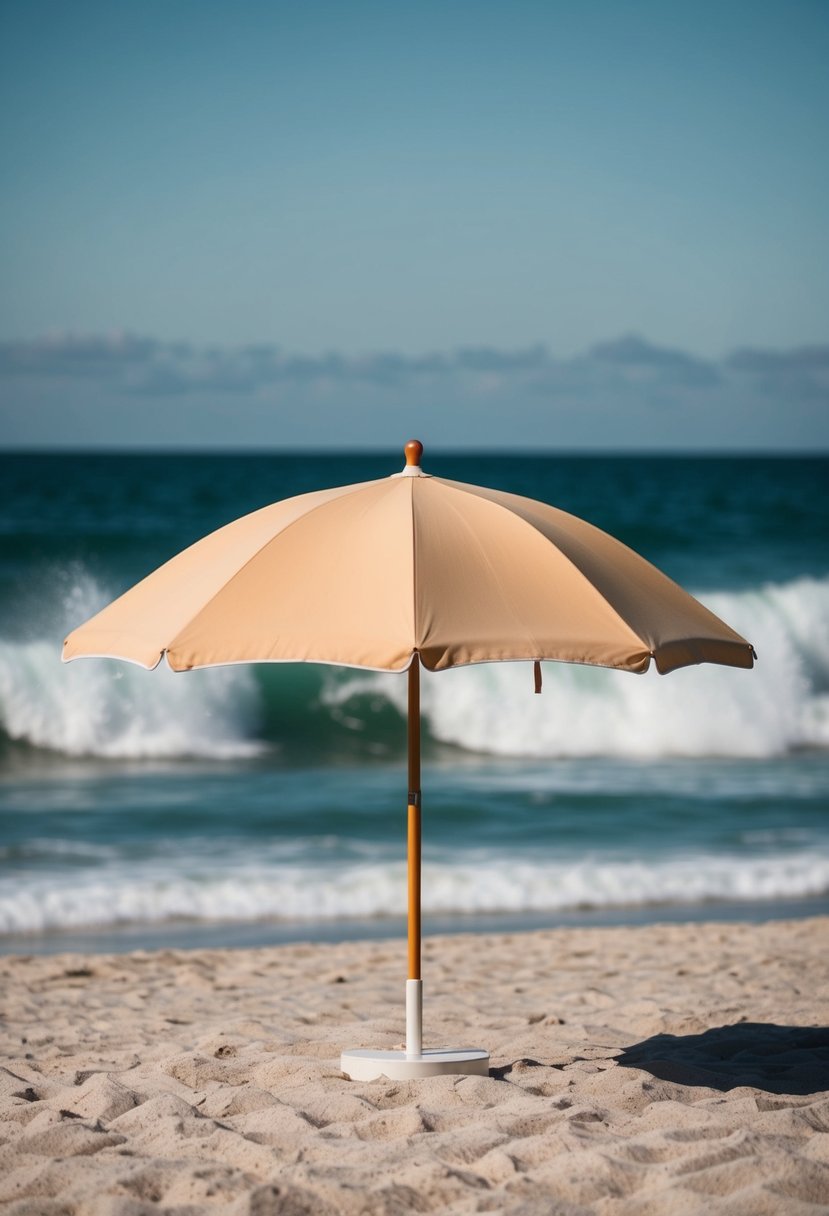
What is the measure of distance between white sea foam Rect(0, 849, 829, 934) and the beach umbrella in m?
4.27

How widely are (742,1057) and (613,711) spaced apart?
11.0m

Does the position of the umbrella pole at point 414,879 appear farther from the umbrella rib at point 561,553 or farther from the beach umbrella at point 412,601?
the umbrella rib at point 561,553

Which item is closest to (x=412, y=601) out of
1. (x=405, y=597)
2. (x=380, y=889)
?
(x=405, y=597)

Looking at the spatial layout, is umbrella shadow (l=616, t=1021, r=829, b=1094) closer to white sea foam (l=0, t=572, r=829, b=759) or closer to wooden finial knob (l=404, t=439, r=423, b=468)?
wooden finial knob (l=404, t=439, r=423, b=468)

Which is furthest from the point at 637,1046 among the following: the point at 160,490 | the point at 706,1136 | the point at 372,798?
the point at 160,490

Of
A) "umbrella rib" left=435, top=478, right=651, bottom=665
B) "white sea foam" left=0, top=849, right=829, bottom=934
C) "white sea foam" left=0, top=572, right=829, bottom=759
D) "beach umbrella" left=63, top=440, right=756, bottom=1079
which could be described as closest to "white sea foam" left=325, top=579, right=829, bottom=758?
"white sea foam" left=0, top=572, right=829, bottom=759

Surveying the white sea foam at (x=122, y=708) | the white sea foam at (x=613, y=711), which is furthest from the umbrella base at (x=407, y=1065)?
the white sea foam at (x=613, y=711)

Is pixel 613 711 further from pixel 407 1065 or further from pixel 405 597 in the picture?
pixel 405 597

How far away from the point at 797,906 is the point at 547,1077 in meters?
5.03

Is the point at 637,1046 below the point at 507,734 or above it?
below

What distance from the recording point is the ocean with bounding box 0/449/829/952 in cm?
898

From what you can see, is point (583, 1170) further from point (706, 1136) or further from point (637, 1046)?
point (637, 1046)

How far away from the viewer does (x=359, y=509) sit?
13.9ft

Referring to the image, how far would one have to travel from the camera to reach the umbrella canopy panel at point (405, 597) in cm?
370
